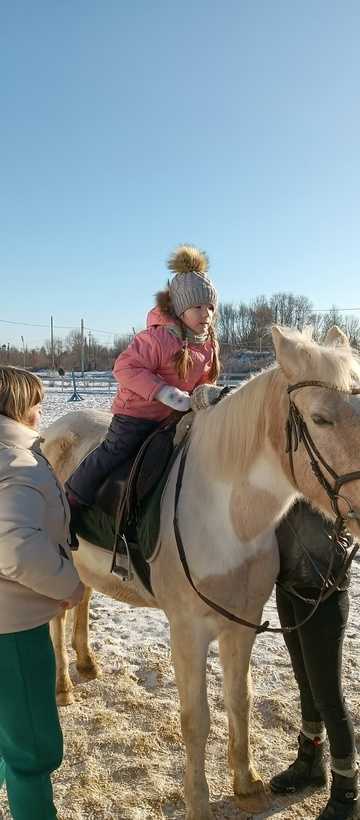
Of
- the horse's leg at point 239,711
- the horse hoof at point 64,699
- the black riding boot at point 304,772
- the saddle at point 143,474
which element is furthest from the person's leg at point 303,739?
the horse hoof at point 64,699

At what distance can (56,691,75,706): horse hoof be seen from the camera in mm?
3382

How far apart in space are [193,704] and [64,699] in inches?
56.6

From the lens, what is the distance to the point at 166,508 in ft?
8.17

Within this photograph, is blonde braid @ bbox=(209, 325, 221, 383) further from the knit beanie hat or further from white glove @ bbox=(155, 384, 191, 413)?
white glove @ bbox=(155, 384, 191, 413)

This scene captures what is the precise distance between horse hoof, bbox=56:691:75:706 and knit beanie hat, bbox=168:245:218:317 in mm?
2464

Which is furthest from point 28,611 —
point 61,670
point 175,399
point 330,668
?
point 61,670

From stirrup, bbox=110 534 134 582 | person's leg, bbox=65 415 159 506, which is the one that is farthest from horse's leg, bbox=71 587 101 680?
person's leg, bbox=65 415 159 506

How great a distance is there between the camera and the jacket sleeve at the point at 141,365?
2727 millimetres

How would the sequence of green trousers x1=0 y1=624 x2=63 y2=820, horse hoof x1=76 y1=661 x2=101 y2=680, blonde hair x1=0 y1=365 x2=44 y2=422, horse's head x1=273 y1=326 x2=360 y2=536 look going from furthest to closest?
horse hoof x1=76 y1=661 x2=101 y2=680, blonde hair x1=0 y1=365 x2=44 y2=422, green trousers x1=0 y1=624 x2=63 y2=820, horse's head x1=273 y1=326 x2=360 y2=536

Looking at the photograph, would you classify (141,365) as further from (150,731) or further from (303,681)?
(150,731)

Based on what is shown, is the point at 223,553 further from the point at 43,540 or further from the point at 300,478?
the point at 43,540

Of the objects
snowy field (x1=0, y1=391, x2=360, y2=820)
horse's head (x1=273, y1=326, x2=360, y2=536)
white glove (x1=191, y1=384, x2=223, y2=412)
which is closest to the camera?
horse's head (x1=273, y1=326, x2=360, y2=536)

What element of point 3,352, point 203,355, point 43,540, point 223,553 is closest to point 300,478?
point 223,553

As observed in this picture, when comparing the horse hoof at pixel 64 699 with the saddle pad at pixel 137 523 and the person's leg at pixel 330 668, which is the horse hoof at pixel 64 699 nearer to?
the saddle pad at pixel 137 523
